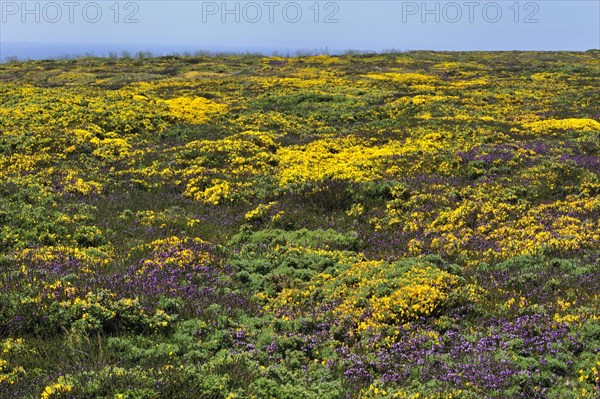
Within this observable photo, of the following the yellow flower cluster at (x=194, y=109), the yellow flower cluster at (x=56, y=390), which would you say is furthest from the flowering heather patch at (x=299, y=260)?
the yellow flower cluster at (x=194, y=109)

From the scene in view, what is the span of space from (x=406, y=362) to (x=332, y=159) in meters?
13.8

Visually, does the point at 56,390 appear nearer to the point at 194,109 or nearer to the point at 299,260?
the point at 299,260

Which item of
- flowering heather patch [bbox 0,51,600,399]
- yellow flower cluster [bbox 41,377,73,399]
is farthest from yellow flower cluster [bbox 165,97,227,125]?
yellow flower cluster [bbox 41,377,73,399]

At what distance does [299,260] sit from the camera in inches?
427

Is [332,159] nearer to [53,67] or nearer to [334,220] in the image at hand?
[334,220]

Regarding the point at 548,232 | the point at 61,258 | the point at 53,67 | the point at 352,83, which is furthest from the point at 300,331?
the point at 53,67

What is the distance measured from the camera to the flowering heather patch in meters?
6.43

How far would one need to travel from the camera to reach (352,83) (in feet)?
161

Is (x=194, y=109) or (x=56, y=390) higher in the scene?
(x=194, y=109)

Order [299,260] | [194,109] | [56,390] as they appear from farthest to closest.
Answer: [194,109] → [299,260] → [56,390]

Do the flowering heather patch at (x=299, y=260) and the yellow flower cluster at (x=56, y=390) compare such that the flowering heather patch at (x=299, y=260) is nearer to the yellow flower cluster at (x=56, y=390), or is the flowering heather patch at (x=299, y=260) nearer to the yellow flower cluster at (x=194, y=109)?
the yellow flower cluster at (x=56, y=390)

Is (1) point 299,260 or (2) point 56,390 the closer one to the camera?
(2) point 56,390

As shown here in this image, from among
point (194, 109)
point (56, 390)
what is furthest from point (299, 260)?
point (194, 109)

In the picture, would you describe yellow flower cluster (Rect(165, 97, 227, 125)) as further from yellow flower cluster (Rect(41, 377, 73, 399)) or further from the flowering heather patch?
yellow flower cluster (Rect(41, 377, 73, 399))
